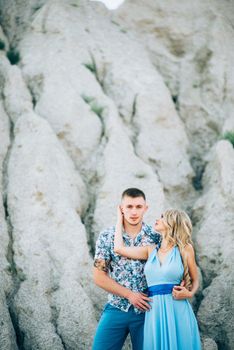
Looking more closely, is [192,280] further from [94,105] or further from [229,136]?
[94,105]

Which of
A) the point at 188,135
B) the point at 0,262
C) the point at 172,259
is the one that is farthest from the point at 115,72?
the point at 172,259

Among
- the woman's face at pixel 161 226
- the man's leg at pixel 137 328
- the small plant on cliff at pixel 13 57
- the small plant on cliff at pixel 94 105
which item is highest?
the small plant on cliff at pixel 13 57

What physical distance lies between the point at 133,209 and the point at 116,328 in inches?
58.9

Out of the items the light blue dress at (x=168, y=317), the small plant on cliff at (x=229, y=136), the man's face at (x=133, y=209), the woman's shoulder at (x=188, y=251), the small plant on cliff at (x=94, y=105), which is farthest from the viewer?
the small plant on cliff at (x=94, y=105)

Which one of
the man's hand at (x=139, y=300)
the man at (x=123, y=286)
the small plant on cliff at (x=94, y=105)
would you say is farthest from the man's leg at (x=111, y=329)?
the small plant on cliff at (x=94, y=105)

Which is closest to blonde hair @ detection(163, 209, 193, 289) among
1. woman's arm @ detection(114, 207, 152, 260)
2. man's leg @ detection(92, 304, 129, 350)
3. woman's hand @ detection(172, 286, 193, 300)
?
woman's hand @ detection(172, 286, 193, 300)

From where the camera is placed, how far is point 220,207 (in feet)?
25.0

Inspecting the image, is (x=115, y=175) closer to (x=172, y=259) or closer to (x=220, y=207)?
(x=220, y=207)

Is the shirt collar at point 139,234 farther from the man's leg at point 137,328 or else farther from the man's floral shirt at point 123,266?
the man's leg at point 137,328

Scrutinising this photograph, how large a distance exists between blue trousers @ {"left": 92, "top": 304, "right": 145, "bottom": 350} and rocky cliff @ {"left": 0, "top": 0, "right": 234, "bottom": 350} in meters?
1.00

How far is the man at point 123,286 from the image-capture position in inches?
197

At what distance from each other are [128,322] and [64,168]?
3597mm

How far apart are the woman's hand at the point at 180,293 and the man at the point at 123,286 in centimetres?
35

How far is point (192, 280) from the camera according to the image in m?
5.04
